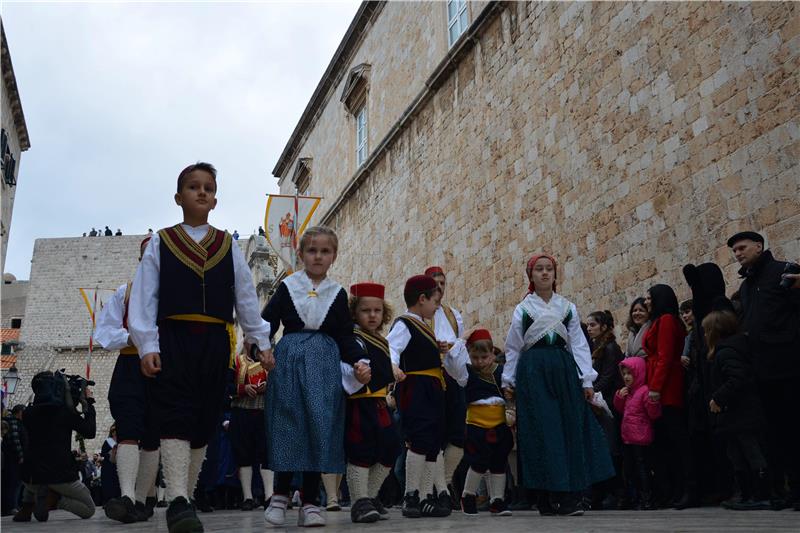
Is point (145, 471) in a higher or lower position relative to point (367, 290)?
lower

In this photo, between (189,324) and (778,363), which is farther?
(778,363)

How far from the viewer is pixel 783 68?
6.61 meters

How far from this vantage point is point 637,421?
239 inches

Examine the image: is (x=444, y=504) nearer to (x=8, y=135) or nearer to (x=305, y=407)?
(x=305, y=407)

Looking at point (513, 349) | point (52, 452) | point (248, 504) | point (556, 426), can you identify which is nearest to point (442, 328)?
point (513, 349)

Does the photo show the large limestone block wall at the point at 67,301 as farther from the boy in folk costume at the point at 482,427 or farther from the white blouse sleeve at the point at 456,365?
the white blouse sleeve at the point at 456,365

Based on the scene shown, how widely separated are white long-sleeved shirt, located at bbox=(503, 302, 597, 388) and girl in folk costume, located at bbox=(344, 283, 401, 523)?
88cm

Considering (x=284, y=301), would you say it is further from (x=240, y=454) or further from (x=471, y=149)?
(x=471, y=149)

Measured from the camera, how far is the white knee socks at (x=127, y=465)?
5.20m

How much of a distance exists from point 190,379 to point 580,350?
8.80ft

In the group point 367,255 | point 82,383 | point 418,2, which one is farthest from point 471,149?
point 82,383

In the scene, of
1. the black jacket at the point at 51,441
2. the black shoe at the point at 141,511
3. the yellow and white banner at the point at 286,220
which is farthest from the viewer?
the yellow and white banner at the point at 286,220

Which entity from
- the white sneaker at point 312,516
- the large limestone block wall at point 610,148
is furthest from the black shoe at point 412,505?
the large limestone block wall at point 610,148

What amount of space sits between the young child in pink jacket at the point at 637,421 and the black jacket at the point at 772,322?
983 mm
